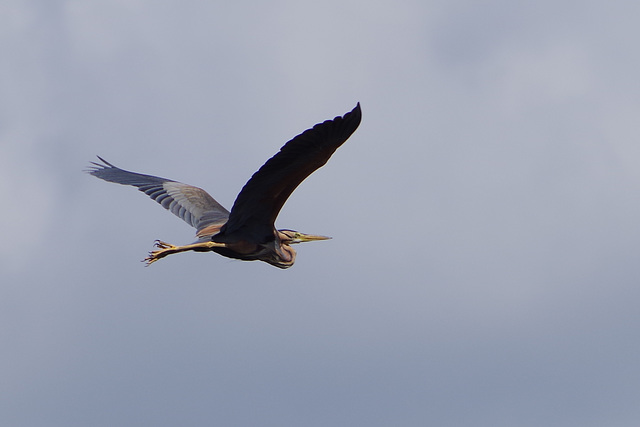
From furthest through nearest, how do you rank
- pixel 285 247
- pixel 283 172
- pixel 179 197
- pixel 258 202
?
pixel 179 197
pixel 285 247
pixel 258 202
pixel 283 172

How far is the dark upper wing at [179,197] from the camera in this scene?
1395 cm

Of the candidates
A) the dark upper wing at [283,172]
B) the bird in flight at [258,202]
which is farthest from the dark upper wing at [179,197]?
the dark upper wing at [283,172]

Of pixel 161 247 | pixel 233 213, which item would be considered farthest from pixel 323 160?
pixel 161 247

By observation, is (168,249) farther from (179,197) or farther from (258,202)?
(179,197)

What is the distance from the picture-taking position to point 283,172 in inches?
429

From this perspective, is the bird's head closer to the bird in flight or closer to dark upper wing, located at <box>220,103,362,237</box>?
the bird in flight

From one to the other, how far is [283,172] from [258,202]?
2.86 ft

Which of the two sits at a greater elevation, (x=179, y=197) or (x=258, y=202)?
(x=179, y=197)

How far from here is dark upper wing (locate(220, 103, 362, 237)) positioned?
399 inches

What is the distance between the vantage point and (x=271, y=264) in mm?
12977

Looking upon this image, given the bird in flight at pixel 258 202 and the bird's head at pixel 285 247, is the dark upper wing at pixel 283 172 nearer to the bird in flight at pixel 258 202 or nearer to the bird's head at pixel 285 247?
the bird in flight at pixel 258 202

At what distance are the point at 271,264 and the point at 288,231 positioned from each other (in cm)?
69

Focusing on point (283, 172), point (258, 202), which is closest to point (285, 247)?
point (258, 202)

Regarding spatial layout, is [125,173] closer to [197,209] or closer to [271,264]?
[197,209]
